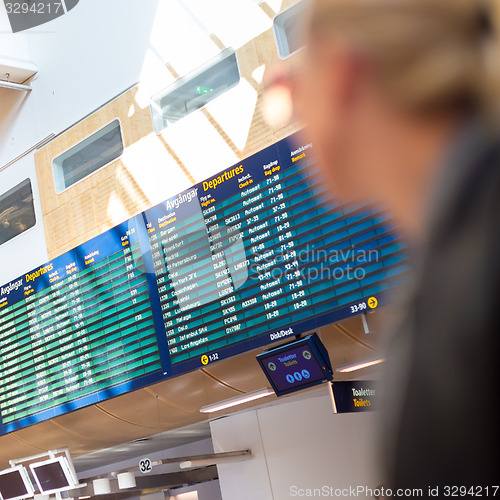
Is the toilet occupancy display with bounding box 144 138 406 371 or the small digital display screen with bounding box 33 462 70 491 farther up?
the toilet occupancy display with bounding box 144 138 406 371

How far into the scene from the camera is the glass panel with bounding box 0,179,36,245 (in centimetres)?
904

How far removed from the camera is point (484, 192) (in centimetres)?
43

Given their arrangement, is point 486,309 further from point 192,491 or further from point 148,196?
point 192,491

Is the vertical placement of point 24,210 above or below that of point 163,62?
below

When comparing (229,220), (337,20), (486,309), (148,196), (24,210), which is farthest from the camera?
(24,210)

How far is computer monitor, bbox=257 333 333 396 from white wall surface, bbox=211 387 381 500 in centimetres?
152

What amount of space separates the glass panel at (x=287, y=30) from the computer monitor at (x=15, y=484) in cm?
534

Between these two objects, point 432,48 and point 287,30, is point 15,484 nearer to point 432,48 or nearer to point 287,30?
point 287,30

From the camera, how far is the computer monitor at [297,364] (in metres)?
5.65

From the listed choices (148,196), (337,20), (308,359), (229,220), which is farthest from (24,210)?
(337,20)

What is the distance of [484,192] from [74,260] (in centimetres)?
747

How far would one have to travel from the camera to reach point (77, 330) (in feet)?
24.5

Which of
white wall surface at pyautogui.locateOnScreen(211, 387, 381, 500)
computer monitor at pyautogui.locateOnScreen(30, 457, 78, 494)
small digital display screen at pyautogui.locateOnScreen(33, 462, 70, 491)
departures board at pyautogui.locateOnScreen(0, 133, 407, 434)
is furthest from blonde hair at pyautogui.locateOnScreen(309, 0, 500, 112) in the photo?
small digital display screen at pyautogui.locateOnScreen(33, 462, 70, 491)

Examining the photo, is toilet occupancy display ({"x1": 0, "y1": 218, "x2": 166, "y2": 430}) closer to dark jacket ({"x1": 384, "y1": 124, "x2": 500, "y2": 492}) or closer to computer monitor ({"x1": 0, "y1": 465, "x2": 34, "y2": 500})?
computer monitor ({"x1": 0, "y1": 465, "x2": 34, "y2": 500})
